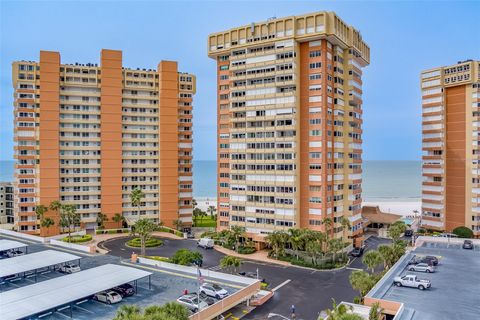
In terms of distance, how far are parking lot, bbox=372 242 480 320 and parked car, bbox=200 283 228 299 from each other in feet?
55.9

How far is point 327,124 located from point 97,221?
62.7 meters

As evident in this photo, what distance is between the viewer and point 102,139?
101500 millimetres

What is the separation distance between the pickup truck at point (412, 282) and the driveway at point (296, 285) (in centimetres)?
725

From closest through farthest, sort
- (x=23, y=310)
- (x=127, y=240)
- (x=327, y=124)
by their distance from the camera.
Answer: (x=23, y=310), (x=327, y=124), (x=127, y=240)

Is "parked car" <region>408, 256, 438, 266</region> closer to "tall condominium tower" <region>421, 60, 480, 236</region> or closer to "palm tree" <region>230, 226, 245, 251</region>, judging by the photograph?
"palm tree" <region>230, 226, 245, 251</region>

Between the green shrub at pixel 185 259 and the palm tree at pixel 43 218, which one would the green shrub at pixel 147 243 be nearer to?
the palm tree at pixel 43 218

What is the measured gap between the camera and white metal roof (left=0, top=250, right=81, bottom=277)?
46.9 m

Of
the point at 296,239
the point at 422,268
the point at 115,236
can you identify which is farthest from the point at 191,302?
the point at 115,236

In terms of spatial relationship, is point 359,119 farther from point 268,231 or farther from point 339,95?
point 268,231

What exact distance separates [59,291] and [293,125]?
52015 mm

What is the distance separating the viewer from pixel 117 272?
46125mm

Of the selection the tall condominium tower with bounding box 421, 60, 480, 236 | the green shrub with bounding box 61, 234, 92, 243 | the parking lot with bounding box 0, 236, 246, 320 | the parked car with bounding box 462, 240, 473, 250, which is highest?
the tall condominium tower with bounding box 421, 60, 480, 236

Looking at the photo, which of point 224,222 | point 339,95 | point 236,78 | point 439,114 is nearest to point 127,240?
point 224,222

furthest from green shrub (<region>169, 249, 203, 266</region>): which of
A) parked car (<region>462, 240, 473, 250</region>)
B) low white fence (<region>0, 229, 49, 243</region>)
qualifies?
parked car (<region>462, 240, 473, 250</region>)
